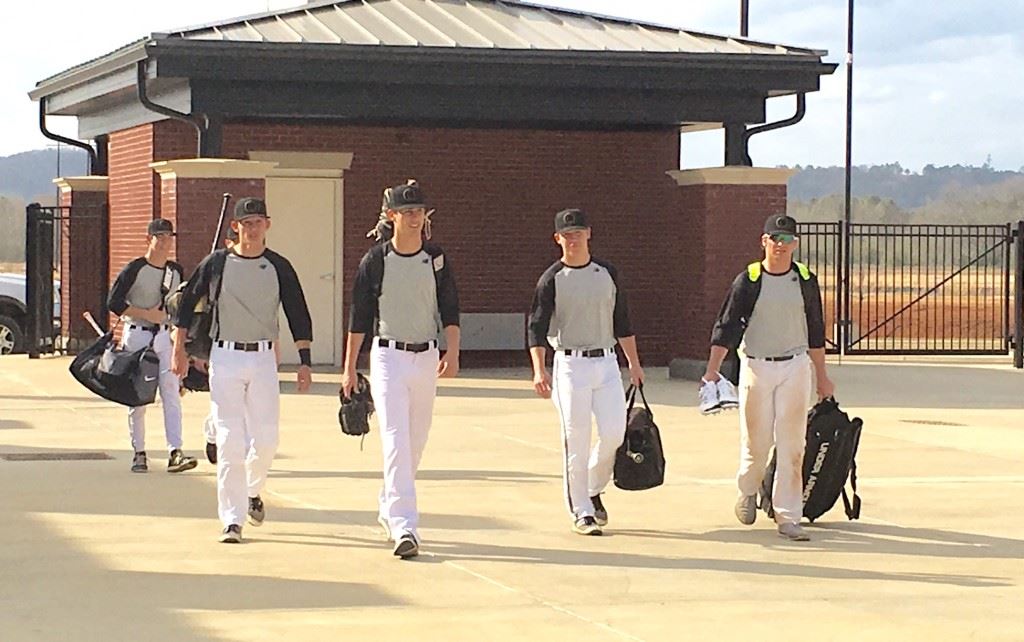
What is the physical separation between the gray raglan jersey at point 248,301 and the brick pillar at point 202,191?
35.2 feet

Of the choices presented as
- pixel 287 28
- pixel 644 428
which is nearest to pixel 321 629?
pixel 644 428

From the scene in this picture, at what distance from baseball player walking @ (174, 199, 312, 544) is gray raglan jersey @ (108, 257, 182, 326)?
288 cm

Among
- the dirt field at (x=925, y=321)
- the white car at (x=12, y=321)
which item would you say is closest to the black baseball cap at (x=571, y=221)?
the dirt field at (x=925, y=321)

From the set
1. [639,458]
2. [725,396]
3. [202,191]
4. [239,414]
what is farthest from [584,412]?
[202,191]

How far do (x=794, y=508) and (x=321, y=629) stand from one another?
3891mm

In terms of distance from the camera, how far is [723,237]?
24.2 metres

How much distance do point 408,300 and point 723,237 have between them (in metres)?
13.3

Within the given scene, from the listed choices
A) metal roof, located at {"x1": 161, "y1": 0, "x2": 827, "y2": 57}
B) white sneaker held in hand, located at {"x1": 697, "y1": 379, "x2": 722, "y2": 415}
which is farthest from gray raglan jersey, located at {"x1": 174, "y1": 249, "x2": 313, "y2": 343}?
metal roof, located at {"x1": 161, "y1": 0, "x2": 827, "y2": 57}

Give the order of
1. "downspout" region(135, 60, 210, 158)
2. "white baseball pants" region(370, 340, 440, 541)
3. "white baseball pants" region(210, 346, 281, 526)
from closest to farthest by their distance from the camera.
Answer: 1. "white baseball pants" region(370, 340, 440, 541)
2. "white baseball pants" region(210, 346, 281, 526)
3. "downspout" region(135, 60, 210, 158)

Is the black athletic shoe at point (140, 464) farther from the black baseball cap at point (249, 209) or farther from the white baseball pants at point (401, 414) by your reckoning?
the white baseball pants at point (401, 414)

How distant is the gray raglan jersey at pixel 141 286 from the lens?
14.8 m

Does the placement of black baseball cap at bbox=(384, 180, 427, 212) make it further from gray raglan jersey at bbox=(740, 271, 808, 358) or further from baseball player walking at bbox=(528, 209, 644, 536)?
gray raglan jersey at bbox=(740, 271, 808, 358)

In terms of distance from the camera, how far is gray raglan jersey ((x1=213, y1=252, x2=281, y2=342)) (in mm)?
11820

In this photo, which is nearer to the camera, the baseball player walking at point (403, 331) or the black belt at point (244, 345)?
the baseball player walking at point (403, 331)
